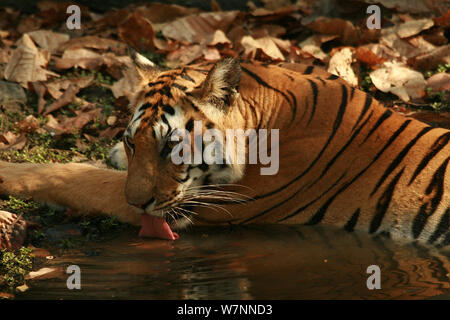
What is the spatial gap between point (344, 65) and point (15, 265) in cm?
304

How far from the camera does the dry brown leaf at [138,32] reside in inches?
231

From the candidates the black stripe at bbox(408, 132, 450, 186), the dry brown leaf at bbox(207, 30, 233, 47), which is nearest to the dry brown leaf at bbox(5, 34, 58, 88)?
the dry brown leaf at bbox(207, 30, 233, 47)

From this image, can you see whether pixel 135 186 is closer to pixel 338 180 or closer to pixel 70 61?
pixel 338 180

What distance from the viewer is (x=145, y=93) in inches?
132

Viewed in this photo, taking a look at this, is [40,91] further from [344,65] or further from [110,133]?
[344,65]

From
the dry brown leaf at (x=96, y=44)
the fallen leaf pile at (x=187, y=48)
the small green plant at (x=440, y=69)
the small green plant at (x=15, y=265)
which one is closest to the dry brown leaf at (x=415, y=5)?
the fallen leaf pile at (x=187, y=48)

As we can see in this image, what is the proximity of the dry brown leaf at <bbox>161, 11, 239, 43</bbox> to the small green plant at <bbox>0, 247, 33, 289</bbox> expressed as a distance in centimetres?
327

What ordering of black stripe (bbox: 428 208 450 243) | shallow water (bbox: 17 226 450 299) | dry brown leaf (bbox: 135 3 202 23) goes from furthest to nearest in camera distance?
dry brown leaf (bbox: 135 3 202 23), black stripe (bbox: 428 208 450 243), shallow water (bbox: 17 226 450 299)

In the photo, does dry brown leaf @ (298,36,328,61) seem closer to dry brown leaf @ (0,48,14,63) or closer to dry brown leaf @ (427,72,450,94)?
dry brown leaf @ (427,72,450,94)

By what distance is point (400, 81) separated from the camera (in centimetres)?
523

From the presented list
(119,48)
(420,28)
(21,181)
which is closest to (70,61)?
(119,48)

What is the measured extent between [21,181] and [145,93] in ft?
2.99

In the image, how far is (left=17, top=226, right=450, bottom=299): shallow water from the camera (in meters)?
2.73

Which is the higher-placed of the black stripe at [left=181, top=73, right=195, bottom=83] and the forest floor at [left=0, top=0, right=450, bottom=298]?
the forest floor at [left=0, top=0, right=450, bottom=298]
